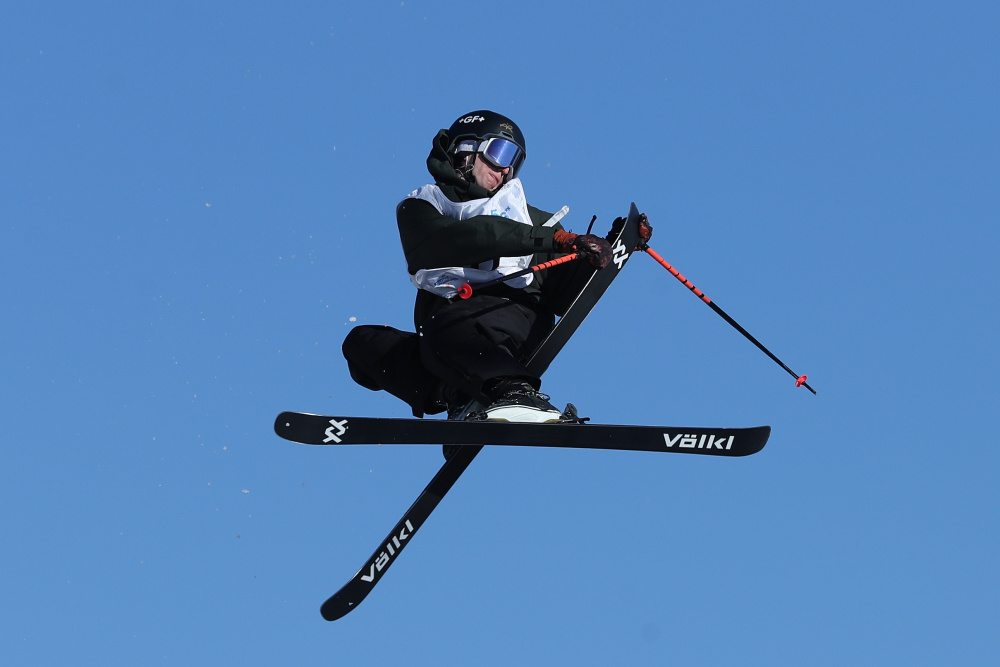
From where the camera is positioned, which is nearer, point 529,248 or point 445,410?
point 529,248

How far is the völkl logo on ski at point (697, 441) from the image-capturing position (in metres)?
7.50

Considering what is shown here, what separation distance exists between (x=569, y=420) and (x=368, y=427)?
104 cm

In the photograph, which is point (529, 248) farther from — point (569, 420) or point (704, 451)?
point (704, 451)

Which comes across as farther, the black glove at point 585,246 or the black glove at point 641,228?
the black glove at point 641,228

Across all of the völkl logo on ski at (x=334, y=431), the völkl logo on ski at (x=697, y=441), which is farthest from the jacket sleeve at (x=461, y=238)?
the völkl logo on ski at (x=697, y=441)

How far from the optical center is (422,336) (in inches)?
314

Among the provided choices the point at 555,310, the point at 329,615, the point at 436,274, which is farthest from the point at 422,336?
the point at 329,615

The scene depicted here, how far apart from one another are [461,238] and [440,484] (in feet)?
4.65

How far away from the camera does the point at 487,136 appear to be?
8133mm

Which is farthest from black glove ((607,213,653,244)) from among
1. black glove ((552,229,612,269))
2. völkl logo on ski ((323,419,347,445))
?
völkl logo on ski ((323,419,347,445))

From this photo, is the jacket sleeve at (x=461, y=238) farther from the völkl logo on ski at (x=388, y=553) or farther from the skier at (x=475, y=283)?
the völkl logo on ski at (x=388, y=553)

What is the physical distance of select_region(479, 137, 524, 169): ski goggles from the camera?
809 centimetres

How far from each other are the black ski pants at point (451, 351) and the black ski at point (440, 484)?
0.14m

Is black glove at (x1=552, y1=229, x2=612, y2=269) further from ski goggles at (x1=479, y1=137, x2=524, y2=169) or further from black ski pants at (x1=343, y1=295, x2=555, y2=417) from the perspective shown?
ski goggles at (x1=479, y1=137, x2=524, y2=169)
